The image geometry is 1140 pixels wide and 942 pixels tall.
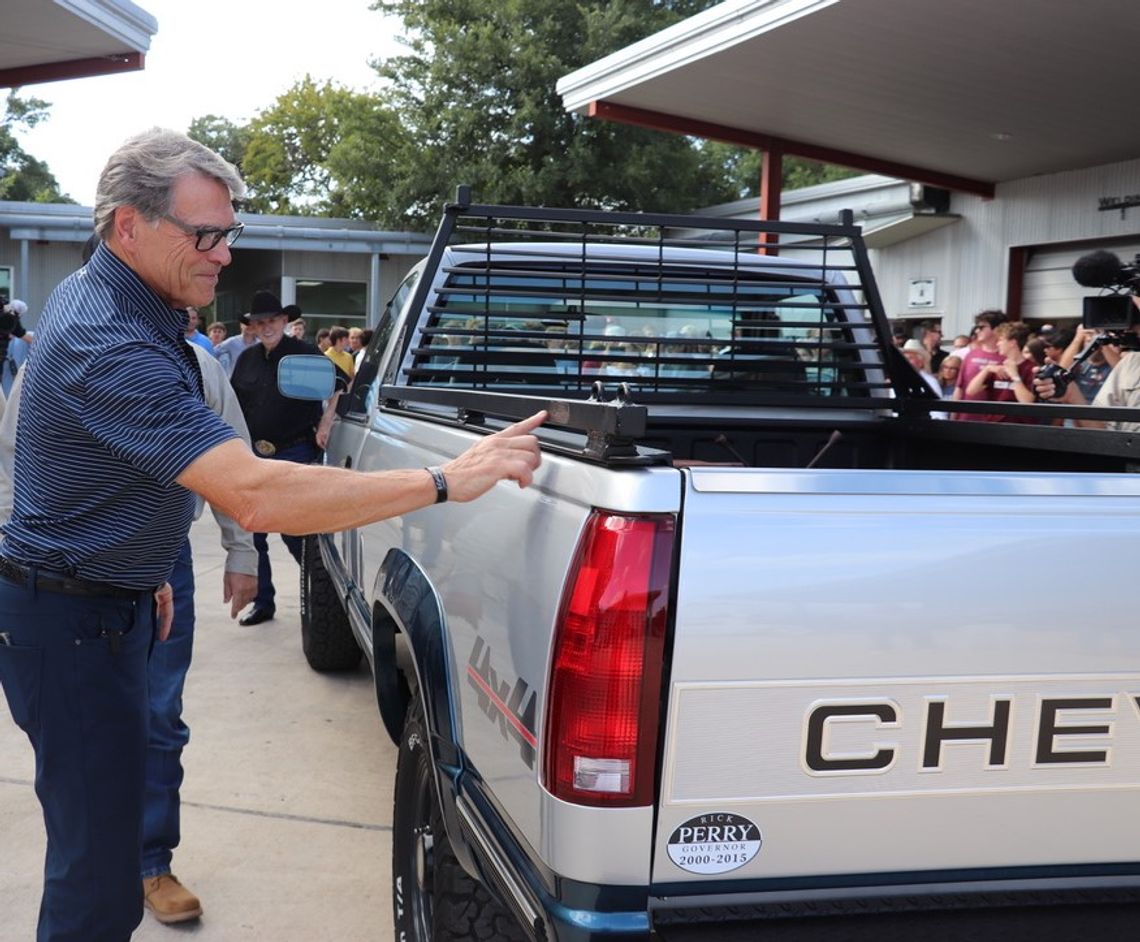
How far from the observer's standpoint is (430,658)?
2438 millimetres

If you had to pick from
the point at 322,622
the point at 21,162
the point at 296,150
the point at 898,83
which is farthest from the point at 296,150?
the point at 322,622

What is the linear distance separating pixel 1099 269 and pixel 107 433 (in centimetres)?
330

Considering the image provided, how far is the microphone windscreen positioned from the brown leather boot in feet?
11.5

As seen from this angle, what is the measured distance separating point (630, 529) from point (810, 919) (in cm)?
67

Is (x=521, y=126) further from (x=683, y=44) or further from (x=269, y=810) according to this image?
(x=269, y=810)

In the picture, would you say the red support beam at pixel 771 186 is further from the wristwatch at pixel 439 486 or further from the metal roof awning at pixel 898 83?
the wristwatch at pixel 439 486

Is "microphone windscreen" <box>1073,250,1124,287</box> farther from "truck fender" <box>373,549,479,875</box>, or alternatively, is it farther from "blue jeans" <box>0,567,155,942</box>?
"blue jeans" <box>0,567,155,942</box>

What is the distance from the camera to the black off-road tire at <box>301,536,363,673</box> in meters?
5.55

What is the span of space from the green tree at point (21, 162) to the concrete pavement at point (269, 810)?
56585 mm

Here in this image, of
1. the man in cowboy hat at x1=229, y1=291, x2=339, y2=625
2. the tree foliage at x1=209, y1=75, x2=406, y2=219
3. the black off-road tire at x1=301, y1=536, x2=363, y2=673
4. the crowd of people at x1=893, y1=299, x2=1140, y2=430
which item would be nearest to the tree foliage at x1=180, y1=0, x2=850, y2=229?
the tree foliage at x1=209, y1=75, x2=406, y2=219

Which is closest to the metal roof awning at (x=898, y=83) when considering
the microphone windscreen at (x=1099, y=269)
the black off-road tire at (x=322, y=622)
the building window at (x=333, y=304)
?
the microphone windscreen at (x=1099, y=269)

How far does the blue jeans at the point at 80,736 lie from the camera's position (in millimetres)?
2176

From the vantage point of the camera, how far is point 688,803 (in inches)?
68.1

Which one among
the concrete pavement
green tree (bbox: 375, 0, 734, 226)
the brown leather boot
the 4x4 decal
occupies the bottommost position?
the concrete pavement
